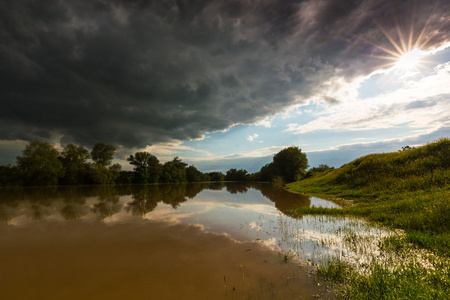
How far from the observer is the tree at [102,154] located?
69812 millimetres

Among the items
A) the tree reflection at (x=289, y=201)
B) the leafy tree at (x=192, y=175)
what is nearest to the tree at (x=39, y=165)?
the tree reflection at (x=289, y=201)

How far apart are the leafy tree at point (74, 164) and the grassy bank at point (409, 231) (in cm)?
7440

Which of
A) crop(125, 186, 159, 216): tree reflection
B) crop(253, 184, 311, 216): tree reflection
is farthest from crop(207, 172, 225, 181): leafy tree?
crop(125, 186, 159, 216): tree reflection

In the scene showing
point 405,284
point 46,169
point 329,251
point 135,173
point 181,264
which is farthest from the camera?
point 135,173

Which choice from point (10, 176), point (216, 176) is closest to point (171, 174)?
point (10, 176)

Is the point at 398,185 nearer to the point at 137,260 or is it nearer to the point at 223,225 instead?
the point at 223,225

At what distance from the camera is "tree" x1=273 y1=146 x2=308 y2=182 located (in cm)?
7469

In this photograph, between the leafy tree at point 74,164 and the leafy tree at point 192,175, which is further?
the leafy tree at point 192,175

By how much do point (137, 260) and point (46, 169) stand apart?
225 ft

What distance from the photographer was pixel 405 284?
4.27 metres

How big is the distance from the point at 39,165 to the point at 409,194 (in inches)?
3134

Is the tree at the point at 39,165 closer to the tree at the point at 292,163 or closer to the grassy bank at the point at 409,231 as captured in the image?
the grassy bank at the point at 409,231

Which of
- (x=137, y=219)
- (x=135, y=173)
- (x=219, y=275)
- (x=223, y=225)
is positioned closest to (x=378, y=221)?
(x=223, y=225)

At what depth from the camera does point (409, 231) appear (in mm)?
8547
